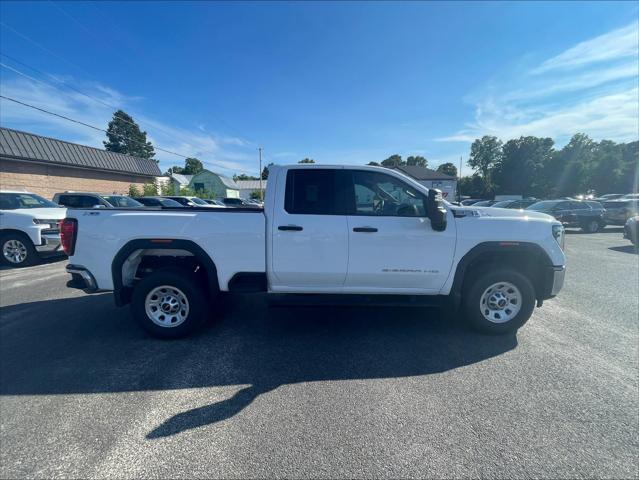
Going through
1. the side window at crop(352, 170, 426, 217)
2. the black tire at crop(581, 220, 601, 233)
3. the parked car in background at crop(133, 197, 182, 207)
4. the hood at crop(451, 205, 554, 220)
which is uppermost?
the side window at crop(352, 170, 426, 217)

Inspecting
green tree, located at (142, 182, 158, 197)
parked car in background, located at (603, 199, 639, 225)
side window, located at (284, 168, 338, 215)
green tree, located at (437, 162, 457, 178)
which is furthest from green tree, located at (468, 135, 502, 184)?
side window, located at (284, 168, 338, 215)

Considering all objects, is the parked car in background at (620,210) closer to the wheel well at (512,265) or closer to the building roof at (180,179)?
the wheel well at (512,265)

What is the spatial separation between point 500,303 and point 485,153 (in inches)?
3581

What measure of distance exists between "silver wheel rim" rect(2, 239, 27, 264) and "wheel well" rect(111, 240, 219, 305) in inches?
246

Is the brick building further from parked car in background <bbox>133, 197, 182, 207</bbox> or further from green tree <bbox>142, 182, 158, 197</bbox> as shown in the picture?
parked car in background <bbox>133, 197, 182, 207</bbox>

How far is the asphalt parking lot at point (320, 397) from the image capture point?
1931 mm

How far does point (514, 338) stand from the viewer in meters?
3.62

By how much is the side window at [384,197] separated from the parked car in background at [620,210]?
59.9 feet

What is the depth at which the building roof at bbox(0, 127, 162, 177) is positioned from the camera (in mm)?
17750

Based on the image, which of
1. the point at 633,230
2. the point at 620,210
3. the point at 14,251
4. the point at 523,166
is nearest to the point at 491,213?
the point at 14,251

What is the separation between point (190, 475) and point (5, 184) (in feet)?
81.2

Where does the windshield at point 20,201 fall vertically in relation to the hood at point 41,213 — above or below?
above

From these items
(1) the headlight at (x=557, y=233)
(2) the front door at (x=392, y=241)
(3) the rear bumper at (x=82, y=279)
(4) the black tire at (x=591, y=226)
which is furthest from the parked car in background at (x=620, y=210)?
(3) the rear bumper at (x=82, y=279)

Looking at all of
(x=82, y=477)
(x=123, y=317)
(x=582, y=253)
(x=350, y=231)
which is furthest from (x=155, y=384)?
(x=582, y=253)
